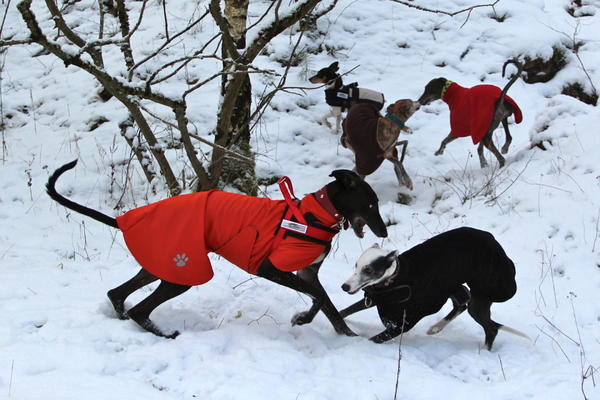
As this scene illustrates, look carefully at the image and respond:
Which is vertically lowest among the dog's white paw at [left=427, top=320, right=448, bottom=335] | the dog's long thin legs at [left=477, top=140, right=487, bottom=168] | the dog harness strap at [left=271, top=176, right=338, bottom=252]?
the dog's long thin legs at [left=477, top=140, right=487, bottom=168]

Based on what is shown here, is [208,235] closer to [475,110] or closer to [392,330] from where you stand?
[392,330]

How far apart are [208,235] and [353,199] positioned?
1.01 meters

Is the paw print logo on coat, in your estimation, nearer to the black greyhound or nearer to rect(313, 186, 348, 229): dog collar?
the black greyhound

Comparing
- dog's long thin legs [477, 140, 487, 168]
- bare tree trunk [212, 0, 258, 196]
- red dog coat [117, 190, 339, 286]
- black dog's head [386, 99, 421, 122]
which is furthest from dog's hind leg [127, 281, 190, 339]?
dog's long thin legs [477, 140, 487, 168]

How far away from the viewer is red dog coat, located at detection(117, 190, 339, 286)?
3430 mm

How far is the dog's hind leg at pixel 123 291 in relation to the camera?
362 centimetres

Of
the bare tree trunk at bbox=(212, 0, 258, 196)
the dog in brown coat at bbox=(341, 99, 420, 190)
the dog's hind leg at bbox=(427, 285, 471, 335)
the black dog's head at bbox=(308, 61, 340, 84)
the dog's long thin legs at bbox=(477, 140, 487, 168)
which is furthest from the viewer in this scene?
the black dog's head at bbox=(308, 61, 340, 84)

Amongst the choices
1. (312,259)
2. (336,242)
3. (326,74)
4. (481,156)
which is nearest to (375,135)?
(481,156)

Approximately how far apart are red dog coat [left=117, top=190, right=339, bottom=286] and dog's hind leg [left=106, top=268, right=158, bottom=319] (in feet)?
0.56

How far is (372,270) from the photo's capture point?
3609 mm

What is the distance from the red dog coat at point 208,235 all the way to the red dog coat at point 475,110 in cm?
392

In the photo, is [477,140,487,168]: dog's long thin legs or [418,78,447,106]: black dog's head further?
[418,78,447,106]: black dog's head

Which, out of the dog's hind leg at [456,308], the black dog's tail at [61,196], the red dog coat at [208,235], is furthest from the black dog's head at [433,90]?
the black dog's tail at [61,196]

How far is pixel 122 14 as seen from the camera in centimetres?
642
